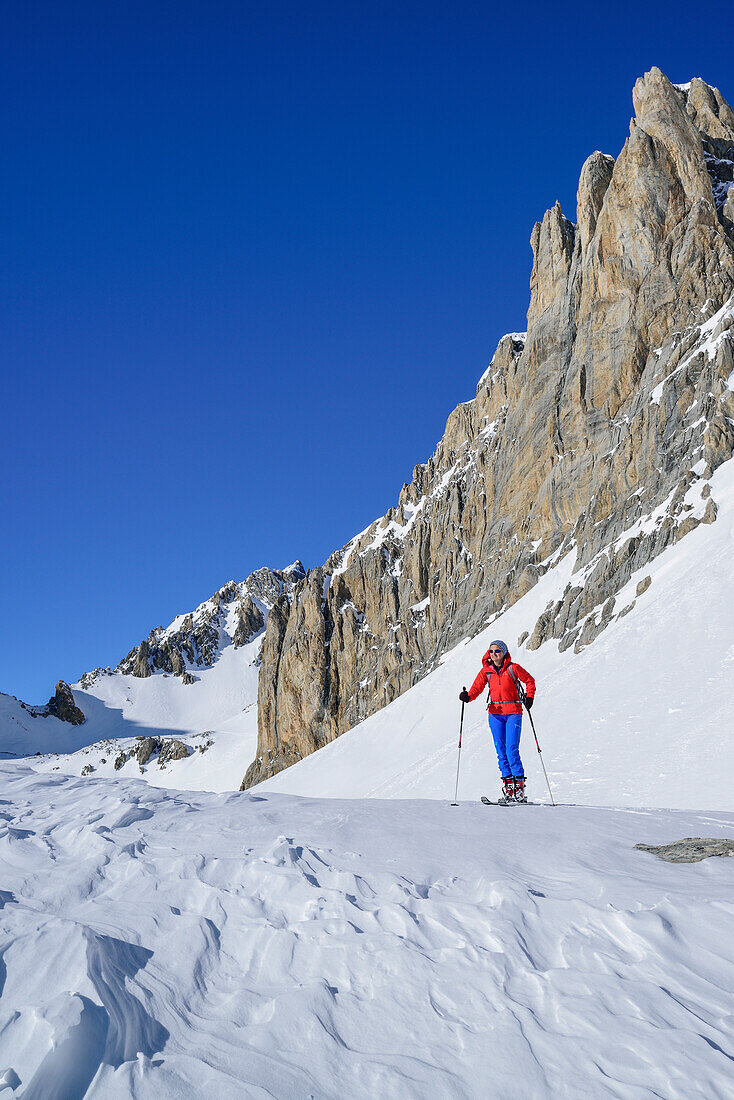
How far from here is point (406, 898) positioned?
162 inches

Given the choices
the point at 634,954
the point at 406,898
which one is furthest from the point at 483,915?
the point at 634,954

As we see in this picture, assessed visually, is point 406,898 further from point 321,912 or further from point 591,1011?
point 591,1011

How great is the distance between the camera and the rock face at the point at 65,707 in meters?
175

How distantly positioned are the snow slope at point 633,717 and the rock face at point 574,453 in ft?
8.69

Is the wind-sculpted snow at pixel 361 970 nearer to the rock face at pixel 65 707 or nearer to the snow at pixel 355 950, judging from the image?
the snow at pixel 355 950

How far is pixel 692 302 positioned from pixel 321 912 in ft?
163

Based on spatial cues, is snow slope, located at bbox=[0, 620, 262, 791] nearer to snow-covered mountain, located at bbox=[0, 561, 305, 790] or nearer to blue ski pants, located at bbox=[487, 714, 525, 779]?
snow-covered mountain, located at bbox=[0, 561, 305, 790]

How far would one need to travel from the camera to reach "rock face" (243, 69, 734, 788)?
115 feet

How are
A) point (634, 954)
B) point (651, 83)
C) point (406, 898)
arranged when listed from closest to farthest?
point (634, 954)
point (406, 898)
point (651, 83)

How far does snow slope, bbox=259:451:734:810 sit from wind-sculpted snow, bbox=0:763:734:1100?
8.13 m

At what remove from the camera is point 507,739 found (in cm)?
1079

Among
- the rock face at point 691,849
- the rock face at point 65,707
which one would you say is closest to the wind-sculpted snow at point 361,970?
the rock face at point 691,849

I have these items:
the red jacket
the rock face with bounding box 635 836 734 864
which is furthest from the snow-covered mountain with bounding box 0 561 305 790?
the rock face with bounding box 635 836 734 864

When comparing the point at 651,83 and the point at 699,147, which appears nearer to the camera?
the point at 699,147
